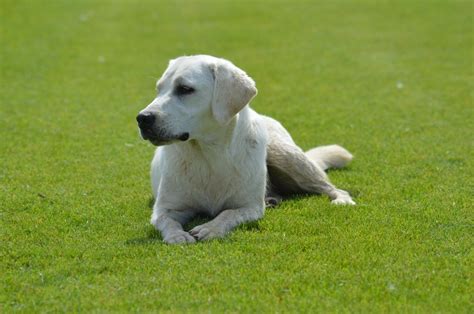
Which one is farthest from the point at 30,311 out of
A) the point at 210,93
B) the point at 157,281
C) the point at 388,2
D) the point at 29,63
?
the point at 388,2

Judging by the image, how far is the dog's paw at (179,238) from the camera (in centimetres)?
600

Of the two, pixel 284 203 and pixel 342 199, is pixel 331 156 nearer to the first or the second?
pixel 342 199

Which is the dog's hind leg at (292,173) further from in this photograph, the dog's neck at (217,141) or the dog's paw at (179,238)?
the dog's paw at (179,238)

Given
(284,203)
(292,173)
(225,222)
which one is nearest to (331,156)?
(292,173)

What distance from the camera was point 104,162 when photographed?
29.5 feet

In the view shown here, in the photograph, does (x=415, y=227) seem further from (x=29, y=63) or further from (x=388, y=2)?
(x=388, y=2)

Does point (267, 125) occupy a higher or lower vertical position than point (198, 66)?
lower

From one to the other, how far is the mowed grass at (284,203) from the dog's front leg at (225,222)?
104 mm

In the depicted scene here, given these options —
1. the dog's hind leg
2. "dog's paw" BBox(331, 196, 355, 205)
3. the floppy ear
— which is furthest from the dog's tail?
the floppy ear

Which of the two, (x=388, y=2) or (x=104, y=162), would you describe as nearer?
(x=104, y=162)

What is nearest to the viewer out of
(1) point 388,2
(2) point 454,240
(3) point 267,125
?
(2) point 454,240

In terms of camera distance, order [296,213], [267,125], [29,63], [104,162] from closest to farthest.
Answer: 1. [296,213]
2. [267,125]
3. [104,162]
4. [29,63]

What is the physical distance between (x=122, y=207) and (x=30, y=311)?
249cm

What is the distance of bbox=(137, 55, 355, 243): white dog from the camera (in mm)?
6180
